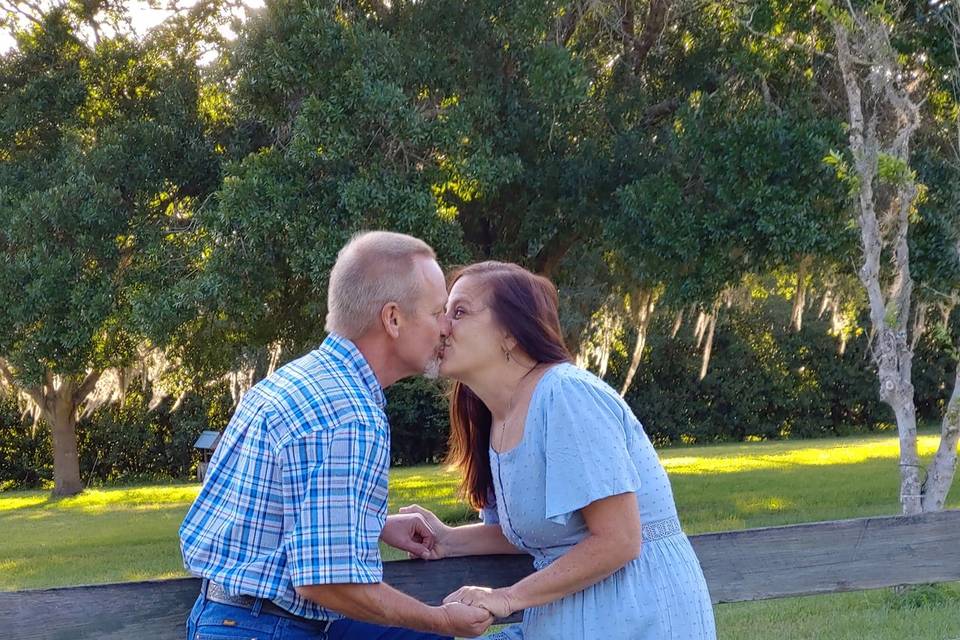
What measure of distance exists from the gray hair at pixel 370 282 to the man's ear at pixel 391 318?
0.03 feet

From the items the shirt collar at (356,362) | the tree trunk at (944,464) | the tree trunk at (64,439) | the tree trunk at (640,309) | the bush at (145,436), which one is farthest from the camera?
the bush at (145,436)

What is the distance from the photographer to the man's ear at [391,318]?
277 cm

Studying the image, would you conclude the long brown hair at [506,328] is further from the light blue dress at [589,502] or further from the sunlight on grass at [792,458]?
the sunlight on grass at [792,458]

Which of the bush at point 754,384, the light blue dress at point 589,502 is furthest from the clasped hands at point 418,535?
the bush at point 754,384

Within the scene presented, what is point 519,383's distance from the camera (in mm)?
2953

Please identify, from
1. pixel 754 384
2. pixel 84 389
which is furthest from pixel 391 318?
pixel 754 384

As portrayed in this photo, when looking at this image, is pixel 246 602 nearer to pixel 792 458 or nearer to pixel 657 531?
pixel 657 531

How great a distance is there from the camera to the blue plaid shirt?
2480 mm

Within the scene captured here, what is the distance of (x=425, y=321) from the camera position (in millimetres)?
2793

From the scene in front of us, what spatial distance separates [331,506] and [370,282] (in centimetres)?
58

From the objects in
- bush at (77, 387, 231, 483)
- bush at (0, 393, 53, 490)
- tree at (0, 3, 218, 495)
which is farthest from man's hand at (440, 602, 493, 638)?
bush at (0, 393, 53, 490)

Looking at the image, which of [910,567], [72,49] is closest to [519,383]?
[910,567]

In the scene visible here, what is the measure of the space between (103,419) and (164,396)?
1817 millimetres

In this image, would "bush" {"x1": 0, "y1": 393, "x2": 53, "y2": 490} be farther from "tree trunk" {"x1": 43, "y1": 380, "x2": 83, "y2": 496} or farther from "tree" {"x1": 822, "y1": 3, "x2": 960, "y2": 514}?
"tree" {"x1": 822, "y1": 3, "x2": 960, "y2": 514}
